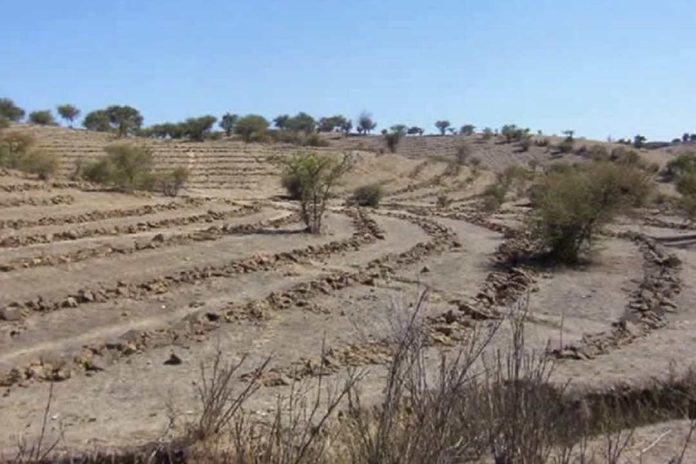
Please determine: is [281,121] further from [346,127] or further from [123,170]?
[123,170]

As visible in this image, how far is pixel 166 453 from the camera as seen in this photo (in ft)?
21.7

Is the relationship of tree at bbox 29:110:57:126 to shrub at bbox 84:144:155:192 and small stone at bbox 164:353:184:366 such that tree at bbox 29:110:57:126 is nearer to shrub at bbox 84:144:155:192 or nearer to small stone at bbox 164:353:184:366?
shrub at bbox 84:144:155:192

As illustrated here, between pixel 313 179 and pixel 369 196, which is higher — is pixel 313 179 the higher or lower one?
the higher one

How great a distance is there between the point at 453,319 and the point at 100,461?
7.26m

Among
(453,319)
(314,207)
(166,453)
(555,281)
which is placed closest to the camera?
(166,453)

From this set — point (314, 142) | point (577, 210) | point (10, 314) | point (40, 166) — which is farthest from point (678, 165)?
point (10, 314)

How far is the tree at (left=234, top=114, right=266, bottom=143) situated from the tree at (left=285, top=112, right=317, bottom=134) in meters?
18.0

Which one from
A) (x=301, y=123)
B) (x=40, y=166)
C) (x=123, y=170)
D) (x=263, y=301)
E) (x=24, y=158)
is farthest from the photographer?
(x=301, y=123)

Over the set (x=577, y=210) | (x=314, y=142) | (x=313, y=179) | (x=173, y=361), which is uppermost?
(x=313, y=179)

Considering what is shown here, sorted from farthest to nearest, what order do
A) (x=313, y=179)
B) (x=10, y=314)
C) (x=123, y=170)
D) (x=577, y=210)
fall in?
(x=123, y=170), (x=313, y=179), (x=577, y=210), (x=10, y=314)

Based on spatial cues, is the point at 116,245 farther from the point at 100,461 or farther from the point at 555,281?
the point at 100,461

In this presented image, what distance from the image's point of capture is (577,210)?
74.4 ft

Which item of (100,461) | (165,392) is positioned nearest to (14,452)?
(100,461)

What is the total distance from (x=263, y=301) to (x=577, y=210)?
10631 millimetres
